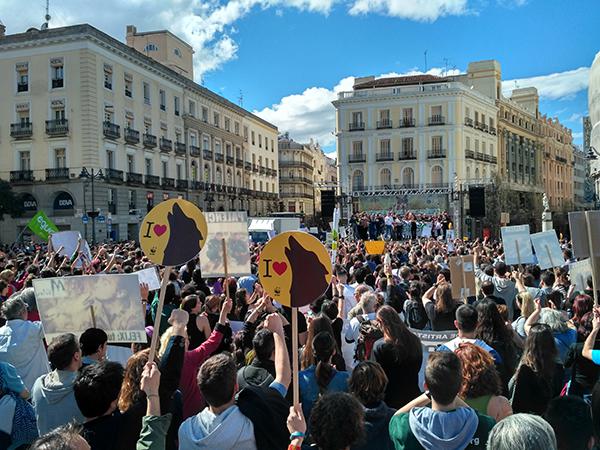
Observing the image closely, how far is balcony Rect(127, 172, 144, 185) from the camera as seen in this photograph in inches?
1563

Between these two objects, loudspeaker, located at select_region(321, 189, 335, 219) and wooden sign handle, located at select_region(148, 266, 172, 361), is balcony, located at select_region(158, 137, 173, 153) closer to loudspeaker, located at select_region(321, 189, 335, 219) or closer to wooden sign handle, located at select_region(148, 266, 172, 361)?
loudspeaker, located at select_region(321, 189, 335, 219)

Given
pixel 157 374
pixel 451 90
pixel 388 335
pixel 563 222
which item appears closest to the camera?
pixel 157 374

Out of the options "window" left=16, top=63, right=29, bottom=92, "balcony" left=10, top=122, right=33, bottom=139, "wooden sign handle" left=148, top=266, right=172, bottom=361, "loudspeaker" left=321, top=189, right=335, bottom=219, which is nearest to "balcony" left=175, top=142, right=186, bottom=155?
"balcony" left=10, top=122, right=33, bottom=139

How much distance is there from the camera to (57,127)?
36500mm

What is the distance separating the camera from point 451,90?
52156 millimetres

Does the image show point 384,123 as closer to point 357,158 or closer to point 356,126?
point 356,126

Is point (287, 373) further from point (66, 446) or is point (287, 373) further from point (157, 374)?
point (66, 446)

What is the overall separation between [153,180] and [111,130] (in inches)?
237

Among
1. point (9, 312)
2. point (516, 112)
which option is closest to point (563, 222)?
point (516, 112)

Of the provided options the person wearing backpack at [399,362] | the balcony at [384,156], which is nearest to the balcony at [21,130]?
the balcony at [384,156]

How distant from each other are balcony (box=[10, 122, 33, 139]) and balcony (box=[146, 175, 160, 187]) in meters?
8.43

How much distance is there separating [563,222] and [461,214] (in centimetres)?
1914

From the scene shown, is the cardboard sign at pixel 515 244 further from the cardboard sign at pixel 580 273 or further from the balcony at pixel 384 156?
the balcony at pixel 384 156

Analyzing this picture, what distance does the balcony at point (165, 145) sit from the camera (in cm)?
4426
